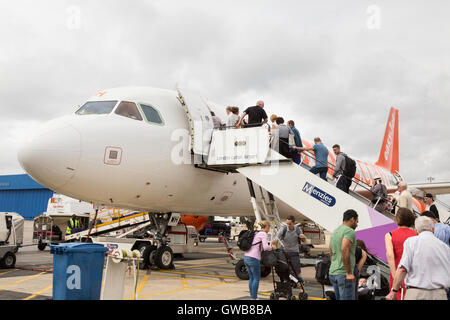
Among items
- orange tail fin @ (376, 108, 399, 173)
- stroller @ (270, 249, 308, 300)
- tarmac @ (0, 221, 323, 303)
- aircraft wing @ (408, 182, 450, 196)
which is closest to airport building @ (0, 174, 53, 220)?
orange tail fin @ (376, 108, 399, 173)

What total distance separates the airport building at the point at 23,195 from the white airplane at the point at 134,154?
209ft

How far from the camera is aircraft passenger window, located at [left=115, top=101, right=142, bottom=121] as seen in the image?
10086 mm

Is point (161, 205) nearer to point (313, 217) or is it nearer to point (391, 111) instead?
point (313, 217)

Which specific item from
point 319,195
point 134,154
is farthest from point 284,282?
point 134,154

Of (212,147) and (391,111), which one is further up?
(391,111)

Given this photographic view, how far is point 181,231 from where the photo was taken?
515 inches

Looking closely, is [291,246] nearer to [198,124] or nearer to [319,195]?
[319,195]

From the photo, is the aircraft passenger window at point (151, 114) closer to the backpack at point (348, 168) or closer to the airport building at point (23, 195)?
the backpack at point (348, 168)

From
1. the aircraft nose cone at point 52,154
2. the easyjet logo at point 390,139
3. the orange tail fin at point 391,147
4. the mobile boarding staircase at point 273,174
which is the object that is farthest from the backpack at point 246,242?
the easyjet logo at point 390,139

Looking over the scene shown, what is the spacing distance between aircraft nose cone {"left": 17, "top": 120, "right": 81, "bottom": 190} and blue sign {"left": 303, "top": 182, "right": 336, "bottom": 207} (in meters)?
5.22

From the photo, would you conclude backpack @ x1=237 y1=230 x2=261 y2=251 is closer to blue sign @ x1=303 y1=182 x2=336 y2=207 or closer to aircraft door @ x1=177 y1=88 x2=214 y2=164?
blue sign @ x1=303 y1=182 x2=336 y2=207

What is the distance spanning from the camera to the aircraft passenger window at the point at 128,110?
33.1ft
